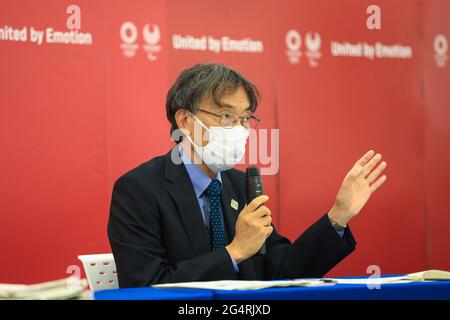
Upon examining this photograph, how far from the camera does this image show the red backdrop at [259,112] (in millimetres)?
3920

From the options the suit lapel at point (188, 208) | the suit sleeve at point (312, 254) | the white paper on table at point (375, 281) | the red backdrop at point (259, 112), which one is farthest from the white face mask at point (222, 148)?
the red backdrop at point (259, 112)

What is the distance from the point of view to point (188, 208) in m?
2.65

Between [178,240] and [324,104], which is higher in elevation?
[324,104]

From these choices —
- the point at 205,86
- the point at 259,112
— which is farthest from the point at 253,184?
the point at 259,112

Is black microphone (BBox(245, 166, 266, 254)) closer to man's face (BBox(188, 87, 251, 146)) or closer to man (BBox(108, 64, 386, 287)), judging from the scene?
man (BBox(108, 64, 386, 287))

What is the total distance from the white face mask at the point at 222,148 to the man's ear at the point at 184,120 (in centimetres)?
3

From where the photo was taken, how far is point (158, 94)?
14.0ft

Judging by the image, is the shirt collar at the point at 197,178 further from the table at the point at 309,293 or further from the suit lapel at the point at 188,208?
the table at the point at 309,293

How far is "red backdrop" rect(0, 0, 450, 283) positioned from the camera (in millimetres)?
3920

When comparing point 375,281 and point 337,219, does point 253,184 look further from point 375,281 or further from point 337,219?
point 375,281

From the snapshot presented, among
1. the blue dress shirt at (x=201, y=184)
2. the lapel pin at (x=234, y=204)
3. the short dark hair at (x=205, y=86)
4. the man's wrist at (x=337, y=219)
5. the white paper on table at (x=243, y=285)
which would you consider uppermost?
the short dark hair at (x=205, y=86)
